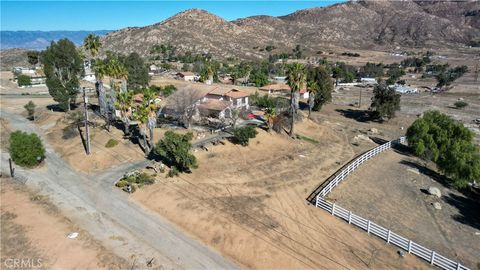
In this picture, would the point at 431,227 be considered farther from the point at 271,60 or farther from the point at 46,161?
the point at 271,60

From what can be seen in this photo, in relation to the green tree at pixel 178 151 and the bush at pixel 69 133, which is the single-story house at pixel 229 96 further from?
the green tree at pixel 178 151

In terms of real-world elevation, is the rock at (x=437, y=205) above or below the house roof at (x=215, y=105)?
below

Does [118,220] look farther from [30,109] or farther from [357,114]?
[357,114]

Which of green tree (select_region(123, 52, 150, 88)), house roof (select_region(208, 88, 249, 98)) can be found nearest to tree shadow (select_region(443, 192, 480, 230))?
house roof (select_region(208, 88, 249, 98))

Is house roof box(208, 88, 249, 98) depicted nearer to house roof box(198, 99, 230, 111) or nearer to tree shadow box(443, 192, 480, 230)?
house roof box(198, 99, 230, 111)

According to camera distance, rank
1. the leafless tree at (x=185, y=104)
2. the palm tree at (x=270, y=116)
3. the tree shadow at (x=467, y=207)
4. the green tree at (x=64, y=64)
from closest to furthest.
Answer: the tree shadow at (x=467, y=207) < the palm tree at (x=270, y=116) < the leafless tree at (x=185, y=104) < the green tree at (x=64, y=64)

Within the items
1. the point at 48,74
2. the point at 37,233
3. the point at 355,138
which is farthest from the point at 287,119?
the point at 48,74

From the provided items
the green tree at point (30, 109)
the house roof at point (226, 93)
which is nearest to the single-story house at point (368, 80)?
the house roof at point (226, 93)

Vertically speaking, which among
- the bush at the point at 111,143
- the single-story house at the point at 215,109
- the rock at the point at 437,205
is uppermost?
the single-story house at the point at 215,109
